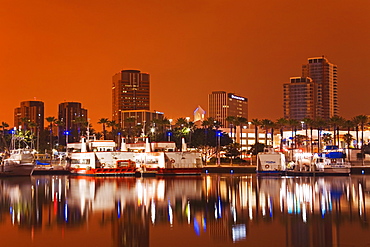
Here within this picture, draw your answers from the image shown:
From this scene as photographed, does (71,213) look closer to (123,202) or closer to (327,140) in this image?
(123,202)

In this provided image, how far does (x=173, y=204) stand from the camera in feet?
132

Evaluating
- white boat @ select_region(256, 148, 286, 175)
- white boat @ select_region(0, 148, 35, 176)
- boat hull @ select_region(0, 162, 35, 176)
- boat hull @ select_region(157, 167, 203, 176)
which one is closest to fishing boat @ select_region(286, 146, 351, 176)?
white boat @ select_region(256, 148, 286, 175)

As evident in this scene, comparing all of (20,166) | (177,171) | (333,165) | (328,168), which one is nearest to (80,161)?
(20,166)

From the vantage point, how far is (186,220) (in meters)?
31.6

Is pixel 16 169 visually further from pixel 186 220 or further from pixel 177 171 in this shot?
pixel 186 220

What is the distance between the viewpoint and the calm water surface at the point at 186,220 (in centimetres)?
2527

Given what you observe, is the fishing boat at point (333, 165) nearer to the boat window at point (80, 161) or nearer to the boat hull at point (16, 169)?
the boat window at point (80, 161)

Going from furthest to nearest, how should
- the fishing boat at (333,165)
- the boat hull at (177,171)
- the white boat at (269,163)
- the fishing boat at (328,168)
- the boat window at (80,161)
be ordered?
the boat window at (80,161) → the boat hull at (177,171) → the white boat at (269,163) → the fishing boat at (333,165) → the fishing boat at (328,168)

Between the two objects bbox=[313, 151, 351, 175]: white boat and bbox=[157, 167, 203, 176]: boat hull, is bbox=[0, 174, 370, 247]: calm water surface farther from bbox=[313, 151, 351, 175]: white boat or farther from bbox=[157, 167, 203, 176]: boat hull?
bbox=[157, 167, 203, 176]: boat hull

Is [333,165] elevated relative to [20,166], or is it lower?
lower

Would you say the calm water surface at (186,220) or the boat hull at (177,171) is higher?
the boat hull at (177,171)

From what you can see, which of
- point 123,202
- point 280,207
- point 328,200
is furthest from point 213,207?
point 328,200

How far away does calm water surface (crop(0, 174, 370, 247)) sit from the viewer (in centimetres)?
2527

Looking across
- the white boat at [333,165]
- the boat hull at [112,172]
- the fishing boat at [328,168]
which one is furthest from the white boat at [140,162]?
the white boat at [333,165]
